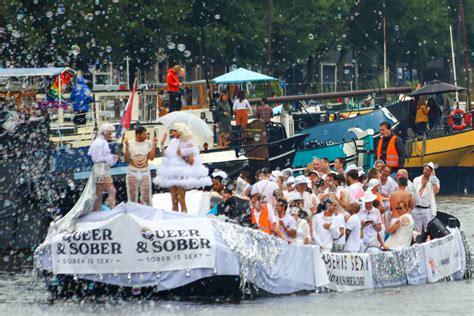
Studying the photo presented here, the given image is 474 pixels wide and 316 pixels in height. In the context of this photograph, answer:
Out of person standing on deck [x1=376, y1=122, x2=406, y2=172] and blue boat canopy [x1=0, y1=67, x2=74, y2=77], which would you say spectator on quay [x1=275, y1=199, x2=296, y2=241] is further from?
blue boat canopy [x1=0, y1=67, x2=74, y2=77]

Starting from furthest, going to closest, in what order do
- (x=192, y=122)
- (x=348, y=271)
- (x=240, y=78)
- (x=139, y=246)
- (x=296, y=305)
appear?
(x=240, y=78), (x=192, y=122), (x=348, y=271), (x=296, y=305), (x=139, y=246)

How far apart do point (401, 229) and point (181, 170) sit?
3330 mm

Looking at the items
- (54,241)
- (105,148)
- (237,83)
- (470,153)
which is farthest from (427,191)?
(470,153)

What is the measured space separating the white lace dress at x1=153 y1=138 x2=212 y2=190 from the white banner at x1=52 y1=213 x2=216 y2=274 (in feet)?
5.43

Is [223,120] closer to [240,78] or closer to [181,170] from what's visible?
[240,78]

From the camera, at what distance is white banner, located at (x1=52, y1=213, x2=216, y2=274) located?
18953 millimetres

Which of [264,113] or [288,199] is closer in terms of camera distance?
[288,199]

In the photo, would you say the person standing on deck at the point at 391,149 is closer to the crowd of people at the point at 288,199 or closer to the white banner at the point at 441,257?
the crowd of people at the point at 288,199

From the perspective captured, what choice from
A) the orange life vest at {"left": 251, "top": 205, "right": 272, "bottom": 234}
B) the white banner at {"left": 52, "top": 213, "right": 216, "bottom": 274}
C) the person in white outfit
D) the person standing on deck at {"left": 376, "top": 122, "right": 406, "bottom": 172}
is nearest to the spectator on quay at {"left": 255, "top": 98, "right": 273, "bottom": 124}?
the person standing on deck at {"left": 376, "top": 122, "right": 406, "bottom": 172}

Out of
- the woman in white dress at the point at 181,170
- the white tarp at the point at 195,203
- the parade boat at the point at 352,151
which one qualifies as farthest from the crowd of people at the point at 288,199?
the parade boat at the point at 352,151

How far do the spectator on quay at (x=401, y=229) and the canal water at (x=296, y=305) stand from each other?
2.11 ft

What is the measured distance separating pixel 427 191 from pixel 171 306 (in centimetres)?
633

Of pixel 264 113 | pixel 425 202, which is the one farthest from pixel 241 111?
pixel 425 202

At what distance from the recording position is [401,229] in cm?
2178
